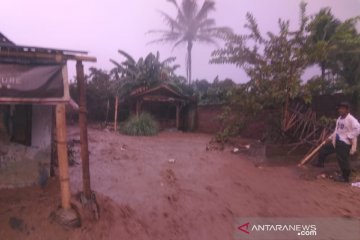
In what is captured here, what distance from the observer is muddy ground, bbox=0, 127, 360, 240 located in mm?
4895

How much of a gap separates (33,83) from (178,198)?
344 centimetres

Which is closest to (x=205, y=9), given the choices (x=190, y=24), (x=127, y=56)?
(x=190, y=24)

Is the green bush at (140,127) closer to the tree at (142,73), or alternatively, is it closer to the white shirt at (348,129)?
the tree at (142,73)

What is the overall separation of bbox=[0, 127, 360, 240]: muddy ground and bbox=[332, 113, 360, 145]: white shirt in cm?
107

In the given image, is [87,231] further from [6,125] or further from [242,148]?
[242,148]

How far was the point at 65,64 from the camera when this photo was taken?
4961mm

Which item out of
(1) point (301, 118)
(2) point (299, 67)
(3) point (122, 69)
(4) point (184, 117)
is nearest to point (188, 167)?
(1) point (301, 118)

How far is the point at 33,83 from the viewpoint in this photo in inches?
184

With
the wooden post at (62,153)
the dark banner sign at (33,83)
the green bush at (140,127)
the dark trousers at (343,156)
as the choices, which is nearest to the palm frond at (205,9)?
the green bush at (140,127)

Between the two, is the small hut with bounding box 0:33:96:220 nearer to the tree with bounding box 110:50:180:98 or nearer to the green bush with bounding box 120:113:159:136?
the green bush with bounding box 120:113:159:136

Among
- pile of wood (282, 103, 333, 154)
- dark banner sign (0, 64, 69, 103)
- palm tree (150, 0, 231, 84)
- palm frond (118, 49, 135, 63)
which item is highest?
palm tree (150, 0, 231, 84)

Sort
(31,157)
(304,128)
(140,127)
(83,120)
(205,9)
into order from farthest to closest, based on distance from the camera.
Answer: (205,9) → (140,127) → (304,128) → (31,157) → (83,120)

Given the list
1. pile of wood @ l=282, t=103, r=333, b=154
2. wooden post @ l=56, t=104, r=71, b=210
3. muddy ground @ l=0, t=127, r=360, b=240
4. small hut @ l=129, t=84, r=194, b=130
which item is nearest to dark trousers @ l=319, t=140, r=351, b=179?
muddy ground @ l=0, t=127, r=360, b=240

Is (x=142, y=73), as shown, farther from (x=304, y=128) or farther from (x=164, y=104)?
(x=304, y=128)
